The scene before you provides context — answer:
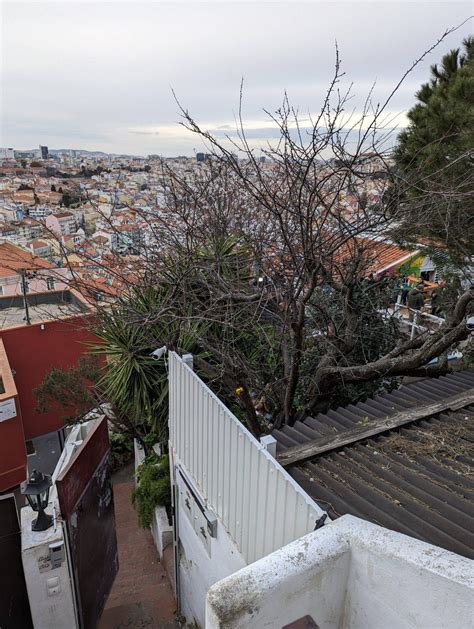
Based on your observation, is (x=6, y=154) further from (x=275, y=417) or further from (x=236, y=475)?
(x=236, y=475)

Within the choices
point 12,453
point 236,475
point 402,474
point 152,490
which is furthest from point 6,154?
point 402,474

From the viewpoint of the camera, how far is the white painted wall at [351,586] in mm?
1375

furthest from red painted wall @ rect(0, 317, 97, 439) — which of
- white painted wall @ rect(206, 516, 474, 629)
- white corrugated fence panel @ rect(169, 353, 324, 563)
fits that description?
white painted wall @ rect(206, 516, 474, 629)

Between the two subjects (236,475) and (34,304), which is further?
(34,304)

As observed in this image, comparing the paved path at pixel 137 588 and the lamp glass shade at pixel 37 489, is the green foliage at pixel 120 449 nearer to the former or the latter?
the paved path at pixel 137 588

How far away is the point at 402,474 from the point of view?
291cm

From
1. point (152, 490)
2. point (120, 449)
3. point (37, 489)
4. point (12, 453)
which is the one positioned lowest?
point (120, 449)

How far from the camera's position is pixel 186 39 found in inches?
221

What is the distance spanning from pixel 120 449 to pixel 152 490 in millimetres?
2733

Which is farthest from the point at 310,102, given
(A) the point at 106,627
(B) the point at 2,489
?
(B) the point at 2,489

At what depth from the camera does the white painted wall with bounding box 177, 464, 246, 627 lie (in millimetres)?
3379

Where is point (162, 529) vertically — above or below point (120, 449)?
above

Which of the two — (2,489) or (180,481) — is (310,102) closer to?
(180,481)

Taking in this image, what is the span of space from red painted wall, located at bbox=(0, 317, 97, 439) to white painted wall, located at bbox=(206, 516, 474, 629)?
343 inches
